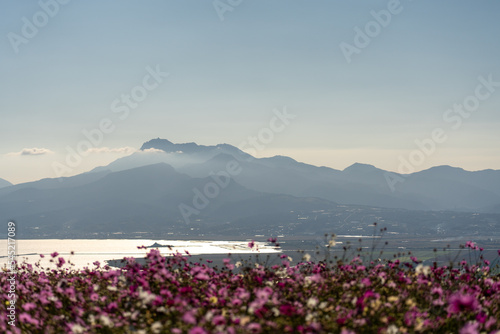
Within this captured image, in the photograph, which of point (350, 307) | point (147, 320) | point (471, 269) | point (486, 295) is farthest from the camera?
point (471, 269)

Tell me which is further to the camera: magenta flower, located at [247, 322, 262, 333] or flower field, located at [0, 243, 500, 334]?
flower field, located at [0, 243, 500, 334]

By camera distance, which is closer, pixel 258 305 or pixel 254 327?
pixel 254 327

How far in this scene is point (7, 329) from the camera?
905 centimetres

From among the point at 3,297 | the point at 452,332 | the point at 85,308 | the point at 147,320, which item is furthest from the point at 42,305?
the point at 452,332

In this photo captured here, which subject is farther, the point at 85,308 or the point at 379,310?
the point at 85,308

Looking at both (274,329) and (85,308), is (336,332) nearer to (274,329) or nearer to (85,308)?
(274,329)

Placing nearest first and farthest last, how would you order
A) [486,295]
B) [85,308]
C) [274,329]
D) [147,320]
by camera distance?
[274,329] → [147,320] → [85,308] → [486,295]

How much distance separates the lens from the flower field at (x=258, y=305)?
25.6 ft

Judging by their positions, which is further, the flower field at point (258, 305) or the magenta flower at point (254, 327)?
the flower field at point (258, 305)

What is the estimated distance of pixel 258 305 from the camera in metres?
7.61

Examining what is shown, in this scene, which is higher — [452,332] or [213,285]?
[213,285]

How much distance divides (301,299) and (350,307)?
79cm

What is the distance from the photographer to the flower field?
7.80 meters

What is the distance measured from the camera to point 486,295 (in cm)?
1102
